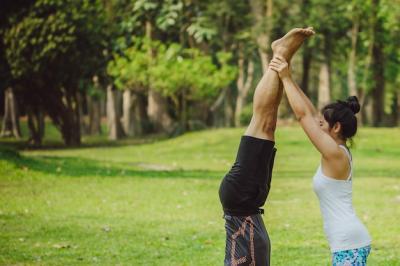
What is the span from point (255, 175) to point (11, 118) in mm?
44816

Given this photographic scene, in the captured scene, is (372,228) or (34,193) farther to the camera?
(34,193)

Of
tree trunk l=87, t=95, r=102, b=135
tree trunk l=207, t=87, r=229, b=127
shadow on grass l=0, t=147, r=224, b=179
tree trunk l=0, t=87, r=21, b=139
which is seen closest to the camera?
shadow on grass l=0, t=147, r=224, b=179

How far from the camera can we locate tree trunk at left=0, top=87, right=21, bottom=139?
45900mm

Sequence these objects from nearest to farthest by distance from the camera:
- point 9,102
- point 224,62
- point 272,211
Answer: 1. point 272,211
2. point 224,62
3. point 9,102

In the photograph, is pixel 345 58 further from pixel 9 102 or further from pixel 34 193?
pixel 34 193

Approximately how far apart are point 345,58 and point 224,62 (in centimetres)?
1304

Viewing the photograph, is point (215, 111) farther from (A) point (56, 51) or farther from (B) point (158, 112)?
(A) point (56, 51)

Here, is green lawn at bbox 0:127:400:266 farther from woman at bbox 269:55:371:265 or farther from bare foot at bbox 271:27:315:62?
bare foot at bbox 271:27:315:62


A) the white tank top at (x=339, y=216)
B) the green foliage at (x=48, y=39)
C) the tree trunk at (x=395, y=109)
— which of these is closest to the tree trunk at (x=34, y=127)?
the green foliage at (x=48, y=39)

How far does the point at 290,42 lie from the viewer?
19.5 ft

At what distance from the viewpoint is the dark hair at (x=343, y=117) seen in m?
5.88

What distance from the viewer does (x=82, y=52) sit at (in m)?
34.0

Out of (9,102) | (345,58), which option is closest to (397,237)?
(9,102)

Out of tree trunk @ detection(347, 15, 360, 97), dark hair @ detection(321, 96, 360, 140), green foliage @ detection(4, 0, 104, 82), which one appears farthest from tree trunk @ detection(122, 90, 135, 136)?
dark hair @ detection(321, 96, 360, 140)
